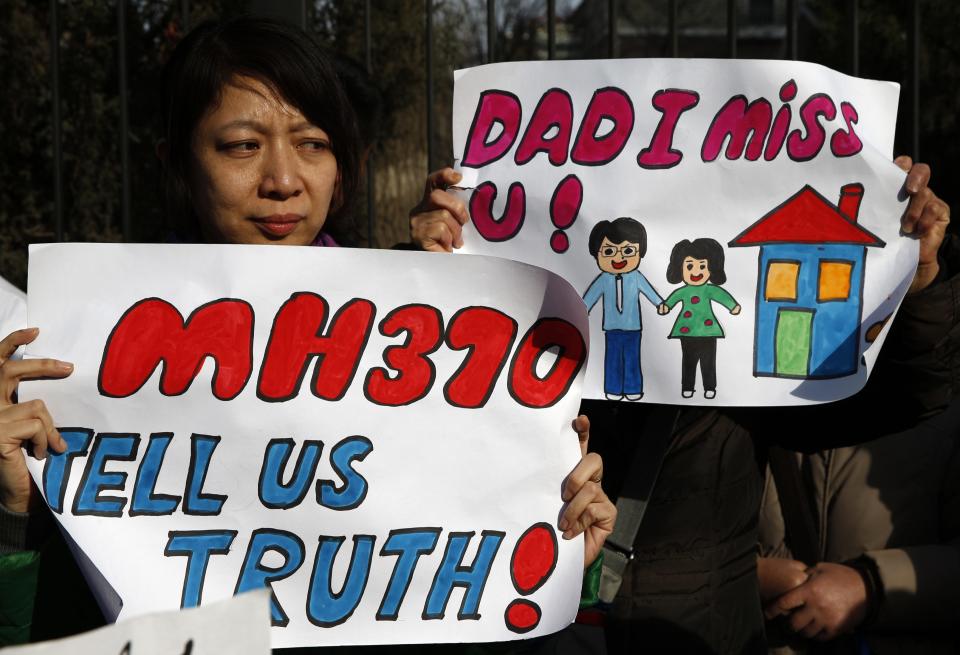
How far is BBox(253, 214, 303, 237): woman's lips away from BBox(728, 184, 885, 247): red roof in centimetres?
78

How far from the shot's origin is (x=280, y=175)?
1786 mm

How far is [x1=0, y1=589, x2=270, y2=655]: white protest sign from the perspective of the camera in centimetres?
116

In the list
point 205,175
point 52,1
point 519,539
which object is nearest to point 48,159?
point 52,1

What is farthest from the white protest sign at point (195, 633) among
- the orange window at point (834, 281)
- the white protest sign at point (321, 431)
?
the orange window at point (834, 281)

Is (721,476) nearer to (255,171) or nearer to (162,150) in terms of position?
(255,171)

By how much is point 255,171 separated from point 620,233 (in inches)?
25.5

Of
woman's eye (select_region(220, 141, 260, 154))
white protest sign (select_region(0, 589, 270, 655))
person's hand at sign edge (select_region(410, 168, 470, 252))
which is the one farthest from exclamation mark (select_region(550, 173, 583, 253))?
white protest sign (select_region(0, 589, 270, 655))

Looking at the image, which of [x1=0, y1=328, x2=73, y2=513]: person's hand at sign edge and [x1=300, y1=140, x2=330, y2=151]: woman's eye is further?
[x1=300, y1=140, x2=330, y2=151]: woman's eye

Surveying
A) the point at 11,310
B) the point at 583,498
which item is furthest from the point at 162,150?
the point at 583,498

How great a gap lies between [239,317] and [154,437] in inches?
8.3

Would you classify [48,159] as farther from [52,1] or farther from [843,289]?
[843,289]

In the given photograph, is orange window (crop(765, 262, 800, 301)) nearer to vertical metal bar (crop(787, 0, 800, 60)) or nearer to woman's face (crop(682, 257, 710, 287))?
woman's face (crop(682, 257, 710, 287))

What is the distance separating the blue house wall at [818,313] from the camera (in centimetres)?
194

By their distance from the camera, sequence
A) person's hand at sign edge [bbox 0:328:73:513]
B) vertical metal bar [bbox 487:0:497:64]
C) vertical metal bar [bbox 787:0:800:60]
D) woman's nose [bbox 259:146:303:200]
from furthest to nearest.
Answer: vertical metal bar [bbox 487:0:497:64] → vertical metal bar [bbox 787:0:800:60] → woman's nose [bbox 259:146:303:200] → person's hand at sign edge [bbox 0:328:73:513]
